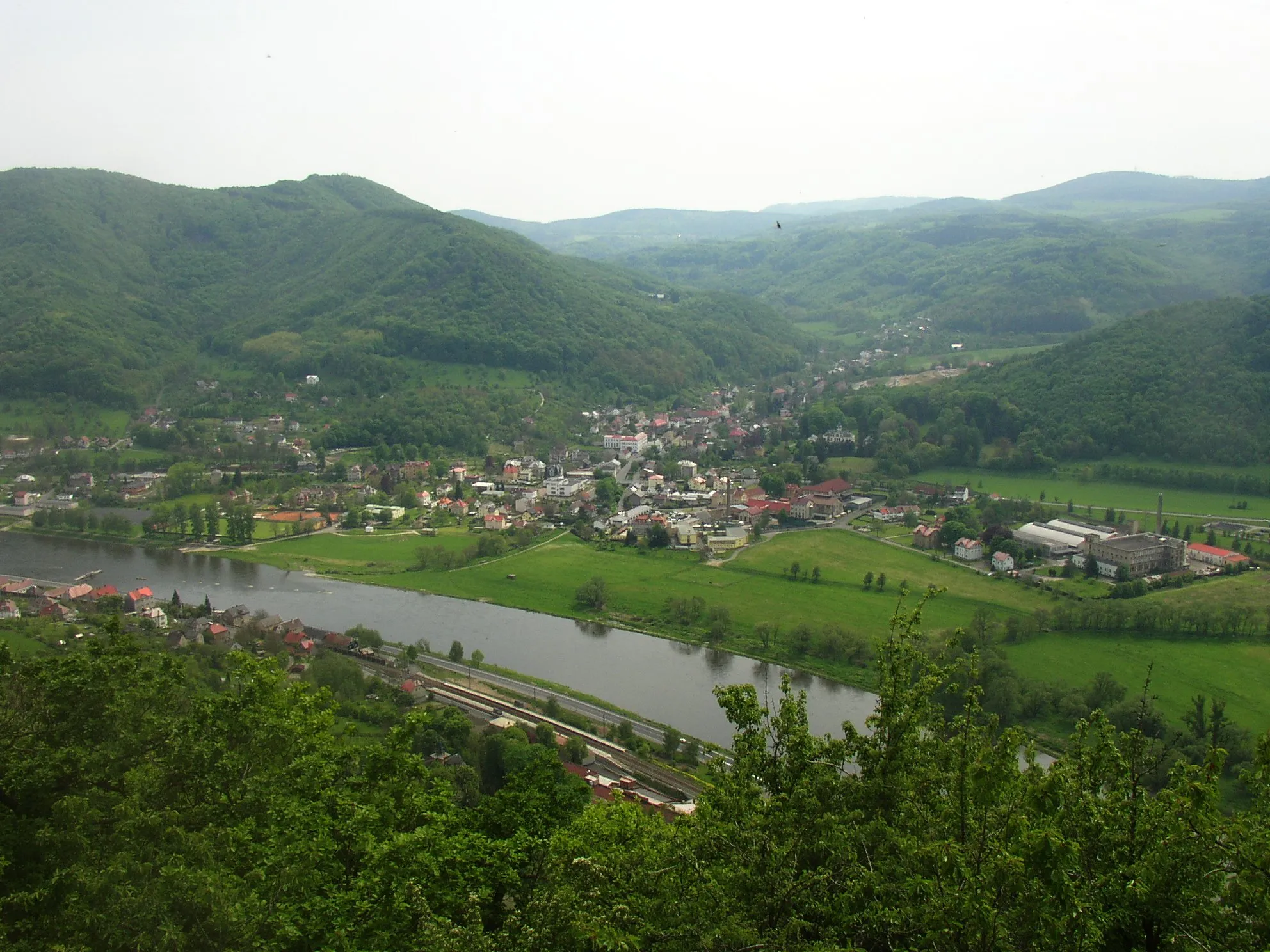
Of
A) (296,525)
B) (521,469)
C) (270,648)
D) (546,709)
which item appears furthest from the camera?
(521,469)

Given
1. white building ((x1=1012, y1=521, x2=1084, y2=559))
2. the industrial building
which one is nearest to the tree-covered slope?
the industrial building

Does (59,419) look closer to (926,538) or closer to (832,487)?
(832,487)

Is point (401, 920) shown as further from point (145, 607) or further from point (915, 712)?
point (145, 607)

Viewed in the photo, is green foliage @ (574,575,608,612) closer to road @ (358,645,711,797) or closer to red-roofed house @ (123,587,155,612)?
road @ (358,645,711,797)

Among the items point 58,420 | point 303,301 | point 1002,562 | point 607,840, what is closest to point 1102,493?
point 1002,562

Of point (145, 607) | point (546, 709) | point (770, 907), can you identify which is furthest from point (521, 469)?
point (770, 907)

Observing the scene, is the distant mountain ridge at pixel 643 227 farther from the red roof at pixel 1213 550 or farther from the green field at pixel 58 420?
the red roof at pixel 1213 550
